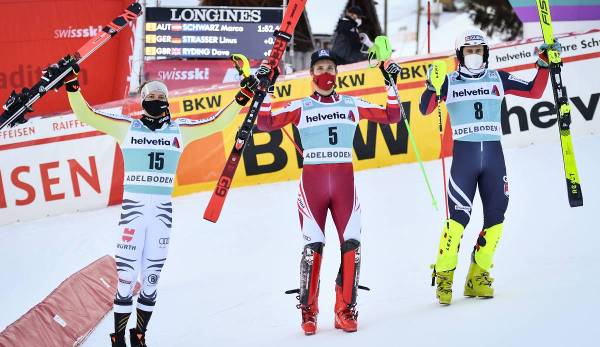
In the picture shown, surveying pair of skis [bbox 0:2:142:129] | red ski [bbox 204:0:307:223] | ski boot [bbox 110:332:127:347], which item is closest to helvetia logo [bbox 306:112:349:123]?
red ski [bbox 204:0:307:223]

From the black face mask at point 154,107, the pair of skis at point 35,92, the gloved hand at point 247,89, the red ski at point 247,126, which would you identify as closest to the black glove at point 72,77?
the pair of skis at point 35,92

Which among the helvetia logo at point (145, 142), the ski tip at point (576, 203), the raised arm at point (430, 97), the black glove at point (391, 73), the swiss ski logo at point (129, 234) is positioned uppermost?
the black glove at point (391, 73)

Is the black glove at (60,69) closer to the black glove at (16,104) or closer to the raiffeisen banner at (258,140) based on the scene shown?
the black glove at (16,104)

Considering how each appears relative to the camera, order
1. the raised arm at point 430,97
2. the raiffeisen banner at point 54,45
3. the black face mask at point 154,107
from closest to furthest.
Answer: the black face mask at point 154,107, the raised arm at point 430,97, the raiffeisen banner at point 54,45

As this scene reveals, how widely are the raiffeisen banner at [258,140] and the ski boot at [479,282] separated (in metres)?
5.80

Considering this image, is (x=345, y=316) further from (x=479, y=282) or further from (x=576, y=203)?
(x=576, y=203)

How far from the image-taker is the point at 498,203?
286 inches

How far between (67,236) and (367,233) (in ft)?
11.9

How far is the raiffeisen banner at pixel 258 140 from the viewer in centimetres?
1244

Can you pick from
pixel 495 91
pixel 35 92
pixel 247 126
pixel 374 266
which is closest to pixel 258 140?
pixel 374 266

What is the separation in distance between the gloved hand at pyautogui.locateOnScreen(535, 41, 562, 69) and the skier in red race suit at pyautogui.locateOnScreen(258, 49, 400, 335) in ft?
4.74

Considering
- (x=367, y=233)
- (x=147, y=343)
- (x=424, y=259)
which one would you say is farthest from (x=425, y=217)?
(x=147, y=343)

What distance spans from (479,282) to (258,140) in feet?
19.8

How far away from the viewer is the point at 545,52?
7516 mm
